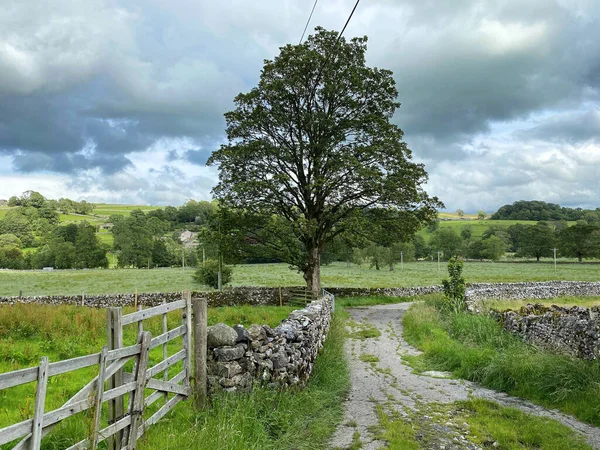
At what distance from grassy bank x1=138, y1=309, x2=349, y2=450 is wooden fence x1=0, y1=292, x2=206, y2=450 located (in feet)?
0.99

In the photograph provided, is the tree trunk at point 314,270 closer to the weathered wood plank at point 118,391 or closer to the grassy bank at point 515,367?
the grassy bank at point 515,367

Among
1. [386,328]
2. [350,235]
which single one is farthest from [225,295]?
[386,328]

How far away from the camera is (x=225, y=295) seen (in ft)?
99.3

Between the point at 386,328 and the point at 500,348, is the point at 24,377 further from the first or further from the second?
the point at 386,328

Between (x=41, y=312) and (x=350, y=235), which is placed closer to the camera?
(x=41, y=312)

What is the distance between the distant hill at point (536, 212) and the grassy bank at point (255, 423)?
154m

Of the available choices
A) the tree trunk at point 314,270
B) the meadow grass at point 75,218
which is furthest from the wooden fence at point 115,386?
the meadow grass at point 75,218

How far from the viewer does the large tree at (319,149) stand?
23906 mm

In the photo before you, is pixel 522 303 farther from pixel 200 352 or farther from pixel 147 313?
pixel 147 313

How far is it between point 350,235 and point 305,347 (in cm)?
1524

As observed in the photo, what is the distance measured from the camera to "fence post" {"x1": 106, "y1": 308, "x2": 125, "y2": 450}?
4.47 m

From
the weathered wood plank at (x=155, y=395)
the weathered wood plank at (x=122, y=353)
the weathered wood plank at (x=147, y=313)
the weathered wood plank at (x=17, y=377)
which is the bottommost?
the weathered wood plank at (x=155, y=395)

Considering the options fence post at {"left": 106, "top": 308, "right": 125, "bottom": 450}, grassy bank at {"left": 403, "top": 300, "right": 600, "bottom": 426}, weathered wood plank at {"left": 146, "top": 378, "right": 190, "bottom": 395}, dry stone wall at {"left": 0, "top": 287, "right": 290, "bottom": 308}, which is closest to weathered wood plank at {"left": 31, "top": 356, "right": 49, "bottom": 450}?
fence post at {"left": 106, "top": 308, "right": 125, "bottom": 450}

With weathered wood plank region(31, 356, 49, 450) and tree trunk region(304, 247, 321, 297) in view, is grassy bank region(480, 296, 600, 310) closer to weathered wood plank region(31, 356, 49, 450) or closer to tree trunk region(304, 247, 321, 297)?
tree trunk region(304, 247, 321, 297)
